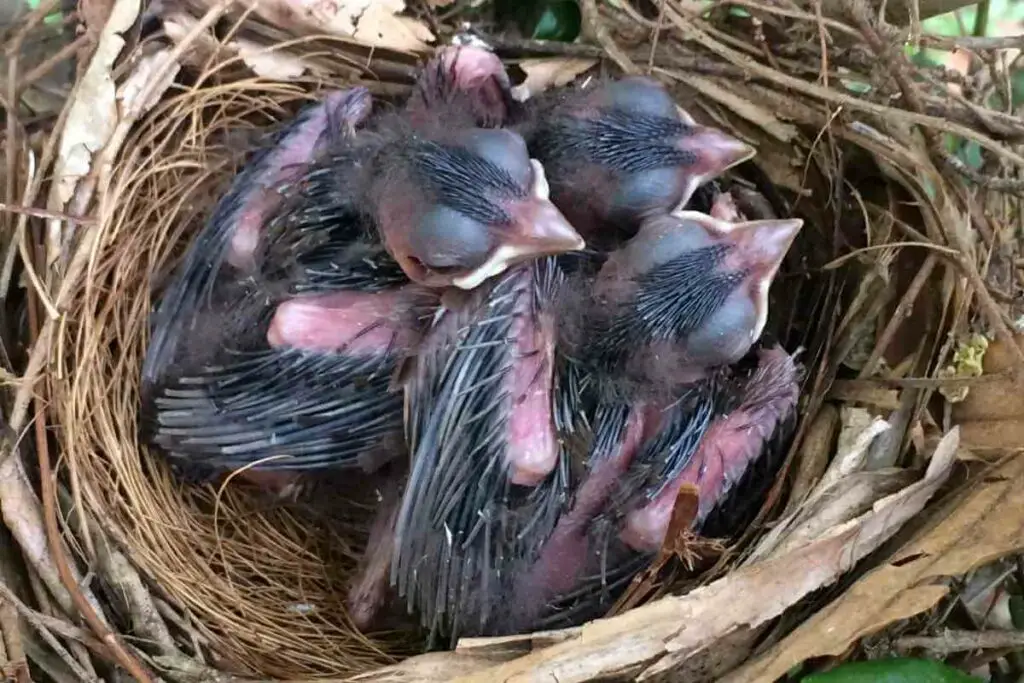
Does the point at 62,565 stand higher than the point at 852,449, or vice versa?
the point at 852,449

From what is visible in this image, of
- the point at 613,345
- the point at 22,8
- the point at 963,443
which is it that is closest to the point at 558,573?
the point at 613,345

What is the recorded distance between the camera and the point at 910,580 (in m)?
0.84

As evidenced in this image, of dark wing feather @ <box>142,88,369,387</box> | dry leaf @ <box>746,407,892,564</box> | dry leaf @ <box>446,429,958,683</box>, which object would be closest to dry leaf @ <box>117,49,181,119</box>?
dark wing feather @ <box>142,88,369,387</box>

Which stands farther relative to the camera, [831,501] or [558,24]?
[558,24]

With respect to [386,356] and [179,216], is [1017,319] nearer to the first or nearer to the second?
[386,356]

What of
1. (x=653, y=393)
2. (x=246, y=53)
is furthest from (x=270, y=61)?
(x=653, y=393)

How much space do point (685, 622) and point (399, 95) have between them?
796 millimetres

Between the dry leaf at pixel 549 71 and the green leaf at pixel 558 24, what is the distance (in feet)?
0.18

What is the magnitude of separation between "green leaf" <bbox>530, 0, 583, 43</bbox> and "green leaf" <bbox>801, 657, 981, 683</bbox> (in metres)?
0.84

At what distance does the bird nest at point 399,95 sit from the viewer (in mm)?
923

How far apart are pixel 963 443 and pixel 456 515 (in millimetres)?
511

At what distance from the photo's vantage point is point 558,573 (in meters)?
1.06

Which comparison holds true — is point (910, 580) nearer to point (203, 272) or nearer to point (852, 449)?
point (852, 449)

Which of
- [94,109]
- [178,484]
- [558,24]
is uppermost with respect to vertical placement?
[558,24]
